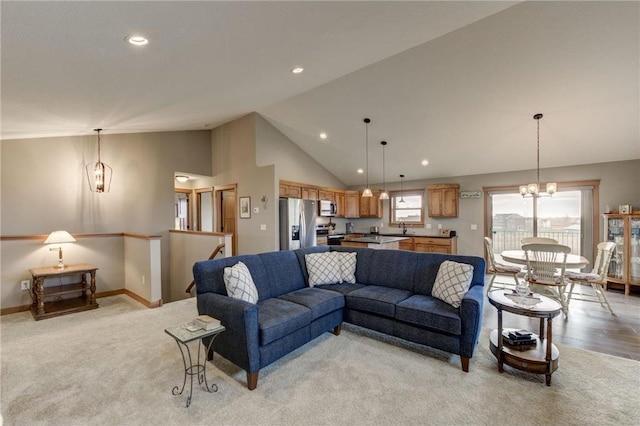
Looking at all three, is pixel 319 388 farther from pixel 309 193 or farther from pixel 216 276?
pixel 309 193

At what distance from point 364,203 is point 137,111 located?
601 centimetres

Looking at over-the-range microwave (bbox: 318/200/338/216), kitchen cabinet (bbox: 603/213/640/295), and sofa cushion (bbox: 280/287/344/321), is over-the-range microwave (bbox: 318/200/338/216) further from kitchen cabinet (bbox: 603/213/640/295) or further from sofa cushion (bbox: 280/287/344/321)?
kitchen cabinet (bbox: 603/213/640/295)

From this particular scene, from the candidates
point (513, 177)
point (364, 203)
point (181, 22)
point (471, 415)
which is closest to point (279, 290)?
point (471, 415)

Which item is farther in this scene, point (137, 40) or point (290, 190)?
point (290, 190)

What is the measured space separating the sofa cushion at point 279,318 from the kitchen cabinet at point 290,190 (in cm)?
346

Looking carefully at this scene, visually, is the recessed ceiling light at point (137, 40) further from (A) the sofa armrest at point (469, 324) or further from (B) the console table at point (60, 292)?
(B) the console table at point (60, 292)

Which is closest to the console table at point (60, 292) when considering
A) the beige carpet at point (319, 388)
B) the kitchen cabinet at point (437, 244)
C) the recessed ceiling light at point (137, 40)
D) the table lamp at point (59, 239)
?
the table lamp at point (59, 239)

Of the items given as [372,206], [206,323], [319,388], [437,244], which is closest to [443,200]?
[437,244]

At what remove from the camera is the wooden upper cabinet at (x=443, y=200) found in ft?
23.2

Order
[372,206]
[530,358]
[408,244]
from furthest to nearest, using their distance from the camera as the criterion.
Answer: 1. [372,206]
2. [408,244]
3. [530,358]

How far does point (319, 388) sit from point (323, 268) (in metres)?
1.59

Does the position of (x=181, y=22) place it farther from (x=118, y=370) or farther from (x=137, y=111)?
(x=118, y=370)

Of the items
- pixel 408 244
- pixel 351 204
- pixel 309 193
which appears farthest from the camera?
pixel 351 204

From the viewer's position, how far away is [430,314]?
2744mm
